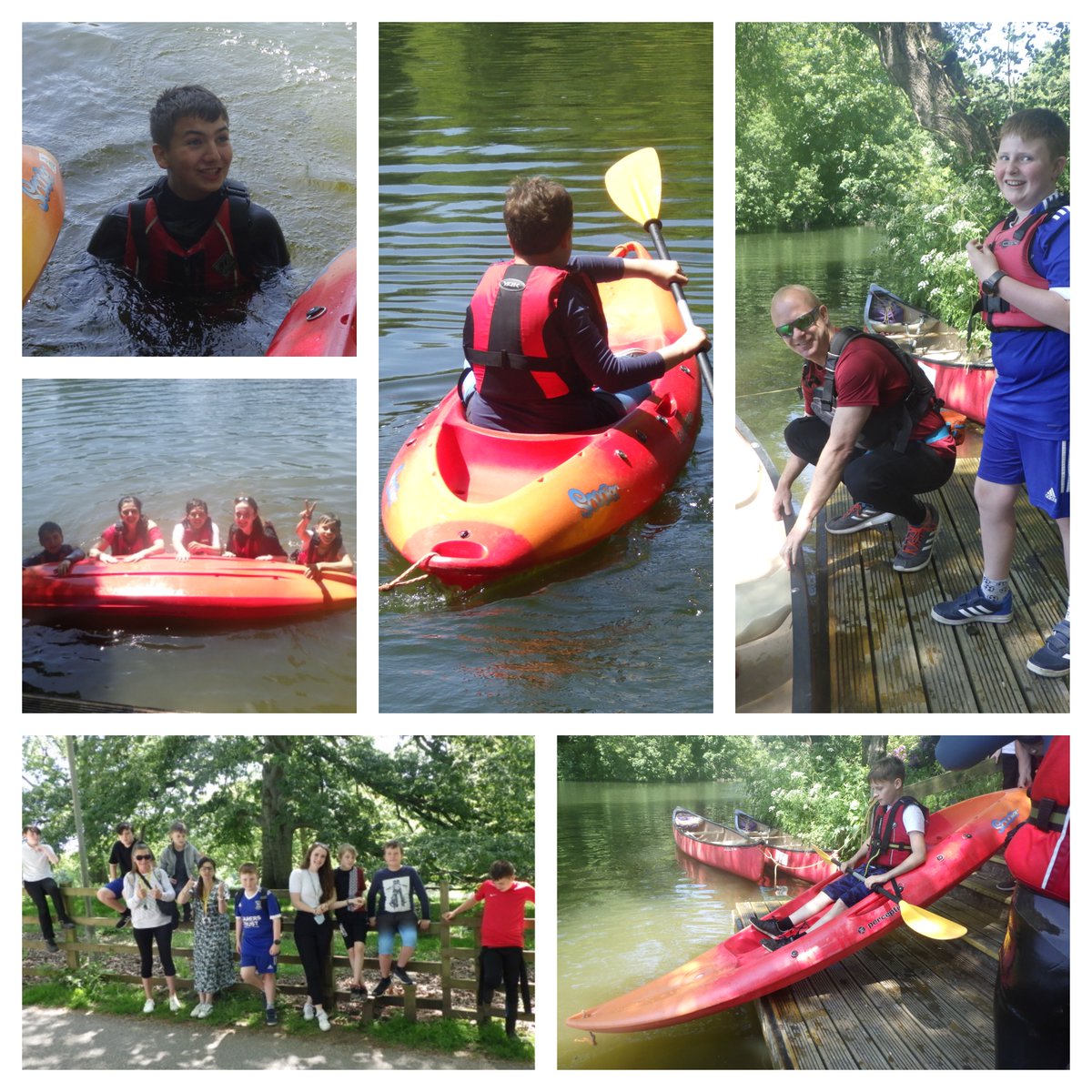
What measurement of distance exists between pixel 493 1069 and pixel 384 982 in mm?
379

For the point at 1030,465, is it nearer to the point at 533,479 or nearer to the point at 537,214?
the point at 533,479

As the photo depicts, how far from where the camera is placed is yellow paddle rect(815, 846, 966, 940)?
2824mm

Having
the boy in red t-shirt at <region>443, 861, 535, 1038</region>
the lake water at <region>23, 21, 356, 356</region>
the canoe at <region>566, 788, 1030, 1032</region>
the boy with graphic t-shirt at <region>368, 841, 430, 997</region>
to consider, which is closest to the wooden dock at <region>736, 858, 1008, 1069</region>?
the canoe at <region>566, 788, 1030, 1032</region>

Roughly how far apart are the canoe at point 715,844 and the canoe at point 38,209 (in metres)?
2.34

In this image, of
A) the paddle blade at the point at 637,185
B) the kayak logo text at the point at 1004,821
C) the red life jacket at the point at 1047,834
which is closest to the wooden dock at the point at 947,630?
the red life jacket at the point at 1047,834

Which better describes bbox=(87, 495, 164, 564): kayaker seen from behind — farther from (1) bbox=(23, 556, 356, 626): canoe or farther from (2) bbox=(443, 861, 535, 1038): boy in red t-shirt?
(2) bbox=(443, 861, 535, 1038): boy in red t-shirt

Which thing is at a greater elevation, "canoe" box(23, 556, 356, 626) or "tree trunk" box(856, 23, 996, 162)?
"tree trunk" box(856, 23, 996, 162)

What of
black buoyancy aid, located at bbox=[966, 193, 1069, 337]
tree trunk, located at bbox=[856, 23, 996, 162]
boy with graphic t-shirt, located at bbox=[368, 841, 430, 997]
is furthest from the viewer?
boy with graphic t-shirt, located at bbox=[368, 841, 430, 997]

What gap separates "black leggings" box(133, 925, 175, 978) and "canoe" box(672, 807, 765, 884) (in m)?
1.48

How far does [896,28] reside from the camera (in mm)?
2848

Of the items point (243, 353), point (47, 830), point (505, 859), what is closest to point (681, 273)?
point (243, 353)

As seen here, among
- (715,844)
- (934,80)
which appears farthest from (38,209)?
(715,844)

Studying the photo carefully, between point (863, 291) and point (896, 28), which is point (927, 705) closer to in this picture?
point (863, 291)
